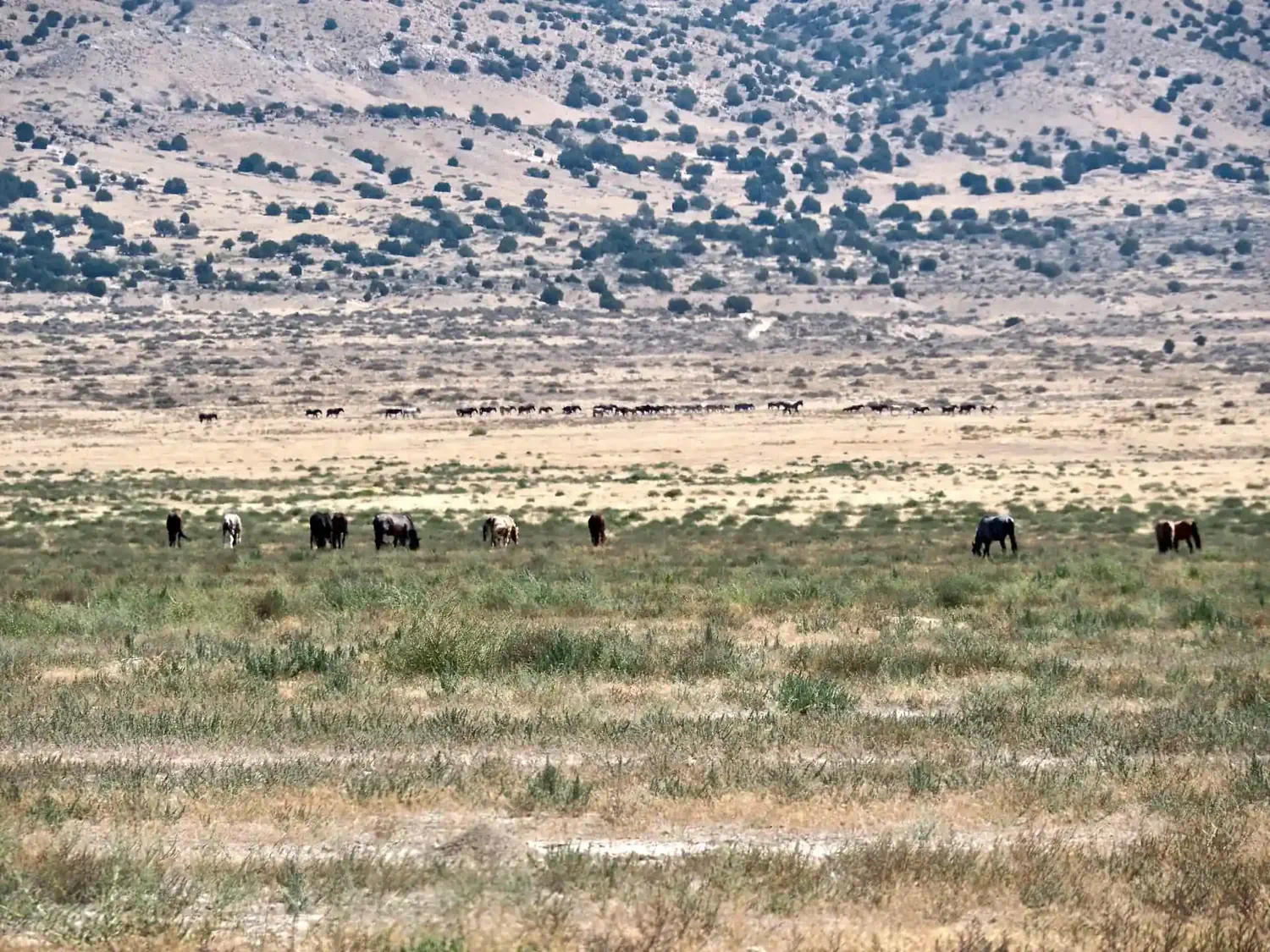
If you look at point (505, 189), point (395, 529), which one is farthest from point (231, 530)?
point (505, 189)

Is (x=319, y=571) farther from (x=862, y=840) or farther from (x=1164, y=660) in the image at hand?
(x=862, y=840)

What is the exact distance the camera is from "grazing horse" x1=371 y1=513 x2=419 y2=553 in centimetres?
3203

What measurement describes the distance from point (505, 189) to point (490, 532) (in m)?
133

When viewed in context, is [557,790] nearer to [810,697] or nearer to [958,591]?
[810,697]

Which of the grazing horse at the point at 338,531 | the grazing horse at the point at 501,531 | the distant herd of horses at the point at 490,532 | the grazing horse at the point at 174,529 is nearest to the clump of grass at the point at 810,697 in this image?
the distant herd of horses at the point at 490,532

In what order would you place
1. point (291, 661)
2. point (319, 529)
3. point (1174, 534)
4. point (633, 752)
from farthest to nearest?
point (319, 529) → point (1174, 534) → point (291, 661) → point (633, 752)

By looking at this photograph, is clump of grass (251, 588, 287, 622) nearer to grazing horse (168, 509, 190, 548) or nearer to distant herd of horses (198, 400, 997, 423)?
grazing horse (168, 509, 190, 548)

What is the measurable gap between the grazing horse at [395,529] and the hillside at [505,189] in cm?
8837

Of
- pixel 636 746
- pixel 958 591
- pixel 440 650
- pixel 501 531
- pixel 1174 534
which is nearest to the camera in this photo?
pixel 636 746

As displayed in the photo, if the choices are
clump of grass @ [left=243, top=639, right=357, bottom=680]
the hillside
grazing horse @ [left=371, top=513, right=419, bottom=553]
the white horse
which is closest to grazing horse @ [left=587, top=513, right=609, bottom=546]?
grazing horse @ [left=371, top=513, right=419, bottom=553]

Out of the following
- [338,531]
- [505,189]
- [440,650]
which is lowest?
[338,531]

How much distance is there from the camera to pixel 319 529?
32.1 metres

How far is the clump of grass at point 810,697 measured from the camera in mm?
12945

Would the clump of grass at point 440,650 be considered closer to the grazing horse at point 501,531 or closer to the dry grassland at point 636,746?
the dry grassland at point 636,746
